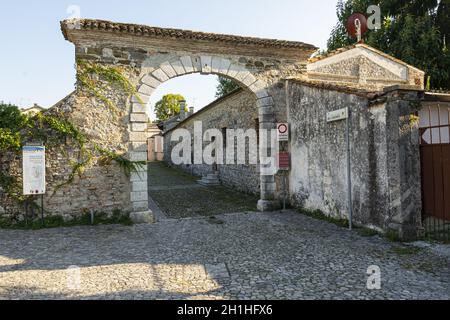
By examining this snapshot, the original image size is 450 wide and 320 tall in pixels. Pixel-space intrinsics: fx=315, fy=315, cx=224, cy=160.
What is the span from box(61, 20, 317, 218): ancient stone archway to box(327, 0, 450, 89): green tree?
330 inches

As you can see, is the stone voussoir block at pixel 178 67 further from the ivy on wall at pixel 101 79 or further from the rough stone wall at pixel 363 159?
the rough stone wall at pixel 363 159

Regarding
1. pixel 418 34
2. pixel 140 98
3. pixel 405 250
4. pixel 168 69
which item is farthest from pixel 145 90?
pixel 418 34

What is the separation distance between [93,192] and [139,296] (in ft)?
13.9

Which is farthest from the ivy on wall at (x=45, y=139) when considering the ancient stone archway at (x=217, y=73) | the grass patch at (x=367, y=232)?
the grass patch at (x=367, y=232)

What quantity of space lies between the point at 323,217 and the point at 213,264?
3737mm

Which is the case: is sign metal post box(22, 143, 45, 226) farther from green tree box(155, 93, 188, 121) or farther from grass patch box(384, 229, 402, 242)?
green tree box(155, 93, 188, 121)

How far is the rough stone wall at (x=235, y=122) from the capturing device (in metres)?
11.2

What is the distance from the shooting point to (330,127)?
7.02 m

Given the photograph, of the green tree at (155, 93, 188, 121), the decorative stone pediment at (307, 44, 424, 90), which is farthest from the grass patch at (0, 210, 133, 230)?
the green tree at (155, 93, 188, 121)

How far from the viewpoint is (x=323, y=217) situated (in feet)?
23.9

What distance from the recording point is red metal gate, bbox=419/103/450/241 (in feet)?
17.3
